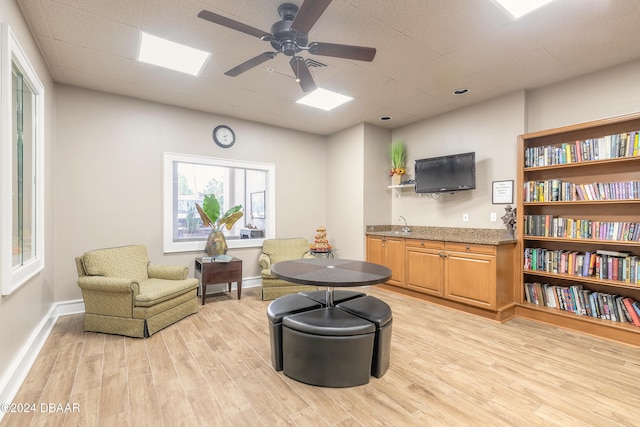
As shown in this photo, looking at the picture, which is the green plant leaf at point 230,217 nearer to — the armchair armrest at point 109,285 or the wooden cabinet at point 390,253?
the armchair armrest at point 109,285

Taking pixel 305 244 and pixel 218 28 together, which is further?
pixel 305 244

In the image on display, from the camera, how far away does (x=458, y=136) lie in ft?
14.6

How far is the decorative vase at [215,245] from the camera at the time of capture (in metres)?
4.28

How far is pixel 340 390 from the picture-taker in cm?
214

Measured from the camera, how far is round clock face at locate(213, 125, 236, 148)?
473cm

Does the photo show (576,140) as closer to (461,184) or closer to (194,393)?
(461,184)

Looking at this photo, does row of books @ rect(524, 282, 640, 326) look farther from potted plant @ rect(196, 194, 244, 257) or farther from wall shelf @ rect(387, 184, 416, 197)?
potted plant @ rect(196, 194, 244, 257)

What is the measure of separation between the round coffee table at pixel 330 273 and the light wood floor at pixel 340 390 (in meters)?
0.74

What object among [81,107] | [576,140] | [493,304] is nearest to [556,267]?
[493,304]

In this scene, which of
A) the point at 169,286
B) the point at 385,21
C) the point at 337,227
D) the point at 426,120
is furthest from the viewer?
the point at 337,227

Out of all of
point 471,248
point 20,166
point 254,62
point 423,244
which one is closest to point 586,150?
point 471,248

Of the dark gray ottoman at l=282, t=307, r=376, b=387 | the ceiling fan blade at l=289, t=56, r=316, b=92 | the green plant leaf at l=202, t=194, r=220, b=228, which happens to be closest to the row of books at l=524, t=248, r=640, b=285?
the dark gray ottoman at l=282, t=307, r=376, b=387

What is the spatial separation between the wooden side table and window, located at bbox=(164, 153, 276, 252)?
60 cm

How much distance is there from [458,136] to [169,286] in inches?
168
